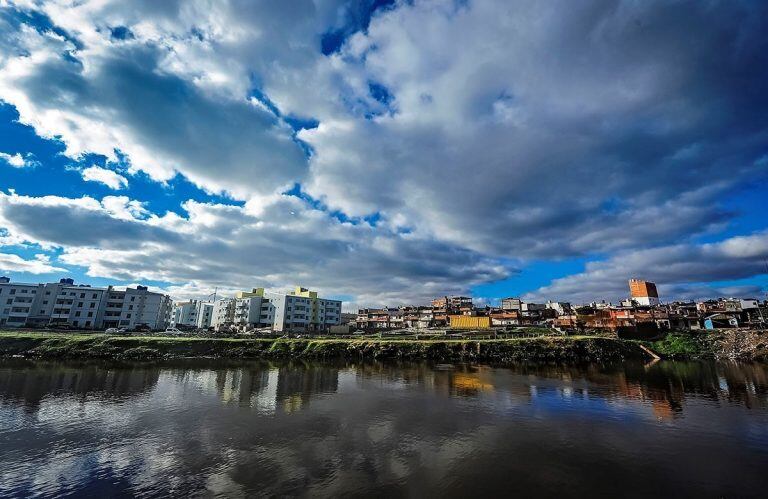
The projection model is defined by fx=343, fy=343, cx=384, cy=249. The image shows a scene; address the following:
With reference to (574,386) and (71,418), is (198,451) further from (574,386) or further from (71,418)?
(574,386)

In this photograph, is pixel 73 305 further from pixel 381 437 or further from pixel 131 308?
pixel 381 437

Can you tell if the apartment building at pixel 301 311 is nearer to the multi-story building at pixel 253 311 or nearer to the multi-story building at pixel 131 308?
the multi-story building at pixel 253 311

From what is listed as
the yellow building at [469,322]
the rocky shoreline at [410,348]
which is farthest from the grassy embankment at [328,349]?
the yellow building at [469,322]

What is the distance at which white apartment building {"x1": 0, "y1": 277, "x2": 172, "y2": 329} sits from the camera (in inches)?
4779

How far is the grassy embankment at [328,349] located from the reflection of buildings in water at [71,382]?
53.6 ft

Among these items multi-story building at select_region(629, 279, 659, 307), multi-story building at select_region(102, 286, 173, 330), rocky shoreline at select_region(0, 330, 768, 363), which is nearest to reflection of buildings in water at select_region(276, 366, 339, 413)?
rocky shoreline at select_region(0, 330, 768, 363)

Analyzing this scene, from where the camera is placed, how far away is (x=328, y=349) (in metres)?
83.8

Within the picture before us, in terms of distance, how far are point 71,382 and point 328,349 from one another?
47385 millimetres

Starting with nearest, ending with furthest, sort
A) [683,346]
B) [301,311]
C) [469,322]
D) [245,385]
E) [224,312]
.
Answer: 1. [245,385]
2. [683,346]
3. [469,322]
4. [301,311]
5. [224,312]

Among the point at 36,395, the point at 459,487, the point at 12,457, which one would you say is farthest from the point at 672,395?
the point at 36,395

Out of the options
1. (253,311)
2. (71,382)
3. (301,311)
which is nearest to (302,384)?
(71,382)

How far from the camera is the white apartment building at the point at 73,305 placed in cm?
12138

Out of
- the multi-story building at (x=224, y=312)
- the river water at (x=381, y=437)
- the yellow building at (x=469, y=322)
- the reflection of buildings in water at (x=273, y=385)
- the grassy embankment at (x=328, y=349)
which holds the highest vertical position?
the multi-story building at (x=224, y=312)

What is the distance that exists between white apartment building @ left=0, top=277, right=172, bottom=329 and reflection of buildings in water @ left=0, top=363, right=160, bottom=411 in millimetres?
83532
